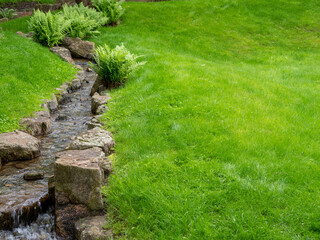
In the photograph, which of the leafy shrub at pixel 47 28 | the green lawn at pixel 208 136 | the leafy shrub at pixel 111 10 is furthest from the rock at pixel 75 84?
the leafy shrub at pixel 111 10

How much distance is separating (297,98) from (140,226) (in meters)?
6.50

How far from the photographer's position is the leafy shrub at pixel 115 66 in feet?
33.9

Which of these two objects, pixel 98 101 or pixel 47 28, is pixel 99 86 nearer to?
pixel 98 101

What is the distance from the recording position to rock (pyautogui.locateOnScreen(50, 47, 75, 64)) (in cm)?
1449

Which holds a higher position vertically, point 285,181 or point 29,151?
point 285,181

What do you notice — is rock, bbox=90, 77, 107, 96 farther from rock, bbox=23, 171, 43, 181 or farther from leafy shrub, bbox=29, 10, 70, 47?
leafy shrub, bbox=29, 10, 70, 47

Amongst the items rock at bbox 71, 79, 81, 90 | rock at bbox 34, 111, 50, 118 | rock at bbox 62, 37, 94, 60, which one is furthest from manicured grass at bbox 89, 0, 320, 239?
rock at bbox 62, 37, 94, 60

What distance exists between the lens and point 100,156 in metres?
5.70

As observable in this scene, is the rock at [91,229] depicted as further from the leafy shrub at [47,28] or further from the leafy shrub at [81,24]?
the leafy shrub at [81,24]

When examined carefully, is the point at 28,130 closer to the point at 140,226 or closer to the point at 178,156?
the point at 178,156

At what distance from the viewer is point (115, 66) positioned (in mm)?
10359

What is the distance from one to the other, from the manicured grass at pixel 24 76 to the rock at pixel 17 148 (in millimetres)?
872

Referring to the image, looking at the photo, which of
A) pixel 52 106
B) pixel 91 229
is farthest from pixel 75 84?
pixel 91 229

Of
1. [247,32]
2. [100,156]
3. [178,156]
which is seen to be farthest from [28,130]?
[247,32]
